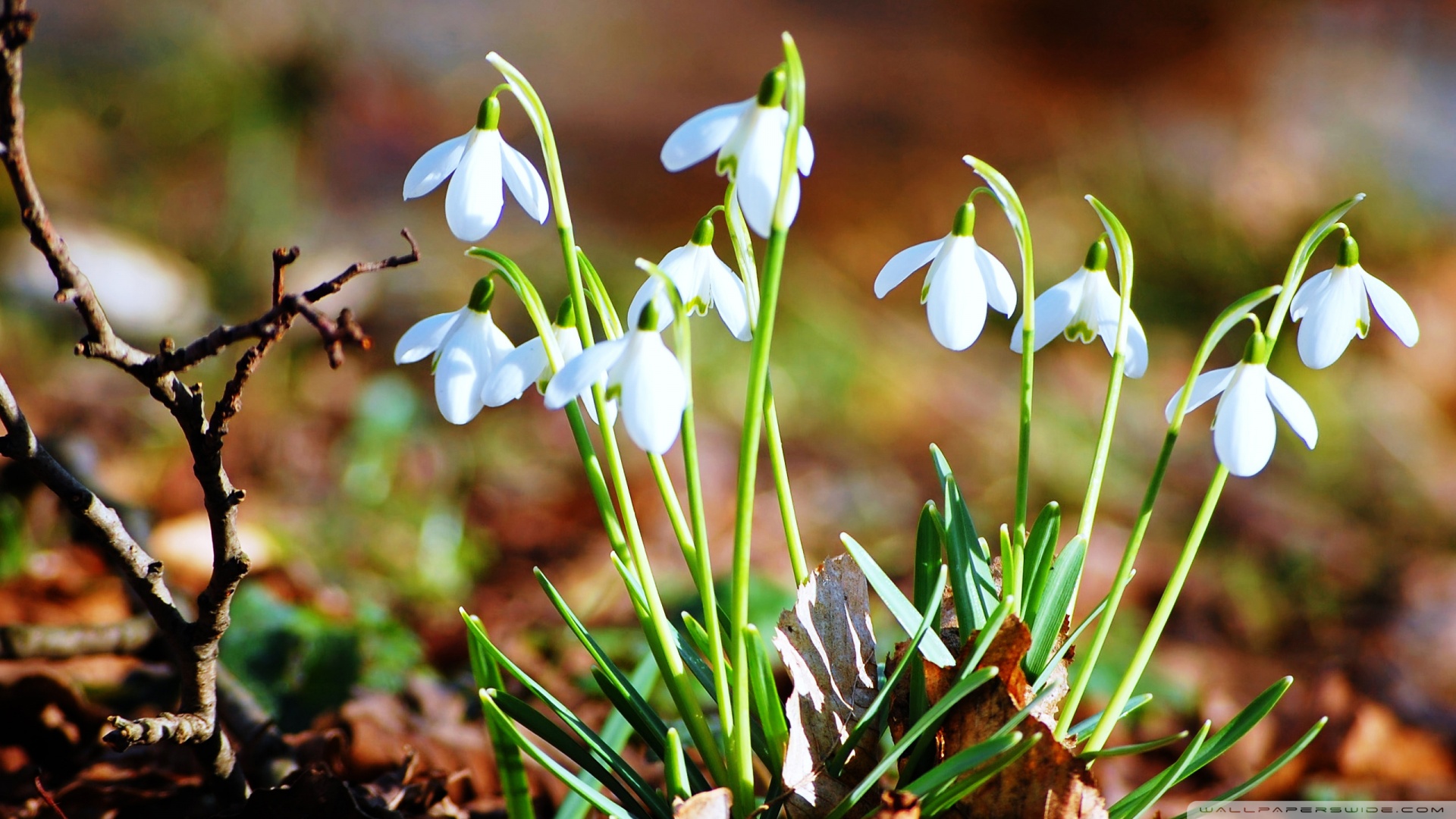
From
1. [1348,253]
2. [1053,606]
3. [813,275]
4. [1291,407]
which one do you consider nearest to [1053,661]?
[1053,606]

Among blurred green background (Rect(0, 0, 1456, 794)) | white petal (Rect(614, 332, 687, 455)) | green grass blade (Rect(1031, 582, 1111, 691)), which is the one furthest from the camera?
blurred green background (Rect(0, 0, 1456, 794))

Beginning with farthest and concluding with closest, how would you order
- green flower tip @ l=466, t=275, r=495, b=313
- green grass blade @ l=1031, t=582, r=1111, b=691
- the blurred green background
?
the blurred green background → green grass blade @ l=1031, t=582, r=1111, b=691 → green flower tip @ l=466, t=275, r=495, b=313

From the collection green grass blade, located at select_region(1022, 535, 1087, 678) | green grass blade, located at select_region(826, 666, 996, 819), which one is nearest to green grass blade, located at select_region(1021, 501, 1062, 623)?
green grass blade, located at select_region(1022, 535, 1087, 678)

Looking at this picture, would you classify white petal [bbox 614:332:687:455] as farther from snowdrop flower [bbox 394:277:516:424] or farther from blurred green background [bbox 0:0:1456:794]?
blurred green background [bbox 0:0:1456:794]

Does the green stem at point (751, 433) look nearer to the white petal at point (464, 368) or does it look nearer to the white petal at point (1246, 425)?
the white petal at point (464, 368)

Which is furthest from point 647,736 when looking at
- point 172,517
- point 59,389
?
point 59,389

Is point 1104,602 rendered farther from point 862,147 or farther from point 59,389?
point 862,147

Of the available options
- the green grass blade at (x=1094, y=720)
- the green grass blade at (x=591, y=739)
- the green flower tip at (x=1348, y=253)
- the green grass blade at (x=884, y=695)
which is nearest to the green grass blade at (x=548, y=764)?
the green grass blade at (x=591, y=739)
